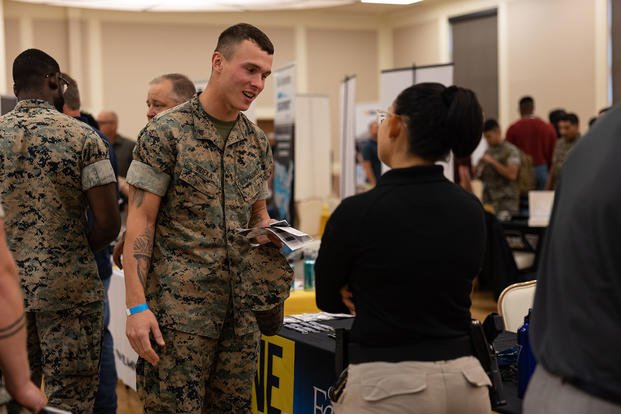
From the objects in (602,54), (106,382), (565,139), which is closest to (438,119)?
(106,382)

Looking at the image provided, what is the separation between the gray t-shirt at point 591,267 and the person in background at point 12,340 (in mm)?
939

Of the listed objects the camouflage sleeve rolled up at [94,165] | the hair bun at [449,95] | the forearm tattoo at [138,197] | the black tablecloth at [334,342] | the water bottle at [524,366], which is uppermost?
the hair bun at [449,95]

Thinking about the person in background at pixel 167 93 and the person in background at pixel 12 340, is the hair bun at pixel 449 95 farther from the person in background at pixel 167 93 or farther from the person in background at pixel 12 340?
the person in background at pixel 167 93

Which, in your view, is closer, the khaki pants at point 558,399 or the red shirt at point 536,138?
the khaki pants at point 558,399

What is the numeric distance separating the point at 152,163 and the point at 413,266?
882 mm

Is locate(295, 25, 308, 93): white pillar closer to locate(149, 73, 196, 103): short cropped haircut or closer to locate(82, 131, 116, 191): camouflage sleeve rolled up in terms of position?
locate(149, 73, 196, 103): short cropped haircut

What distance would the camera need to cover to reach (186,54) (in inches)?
559

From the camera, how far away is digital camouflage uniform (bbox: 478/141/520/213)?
28.3 feet

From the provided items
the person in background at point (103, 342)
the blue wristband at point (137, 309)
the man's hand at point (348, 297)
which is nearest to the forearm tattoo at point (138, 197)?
the blue wristband at point (137, 309)

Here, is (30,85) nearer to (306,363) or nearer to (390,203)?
(306,363)

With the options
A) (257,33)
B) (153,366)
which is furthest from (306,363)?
(257,33)

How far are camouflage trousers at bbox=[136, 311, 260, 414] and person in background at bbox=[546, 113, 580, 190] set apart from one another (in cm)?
713

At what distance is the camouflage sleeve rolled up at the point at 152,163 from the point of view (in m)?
2.44

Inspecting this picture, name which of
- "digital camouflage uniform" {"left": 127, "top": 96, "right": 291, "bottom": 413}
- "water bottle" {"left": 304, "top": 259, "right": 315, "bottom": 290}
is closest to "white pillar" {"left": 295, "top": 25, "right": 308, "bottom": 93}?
"water bottle" {"left": 304, "top": 259, "right": 315, "bottom": 290}
